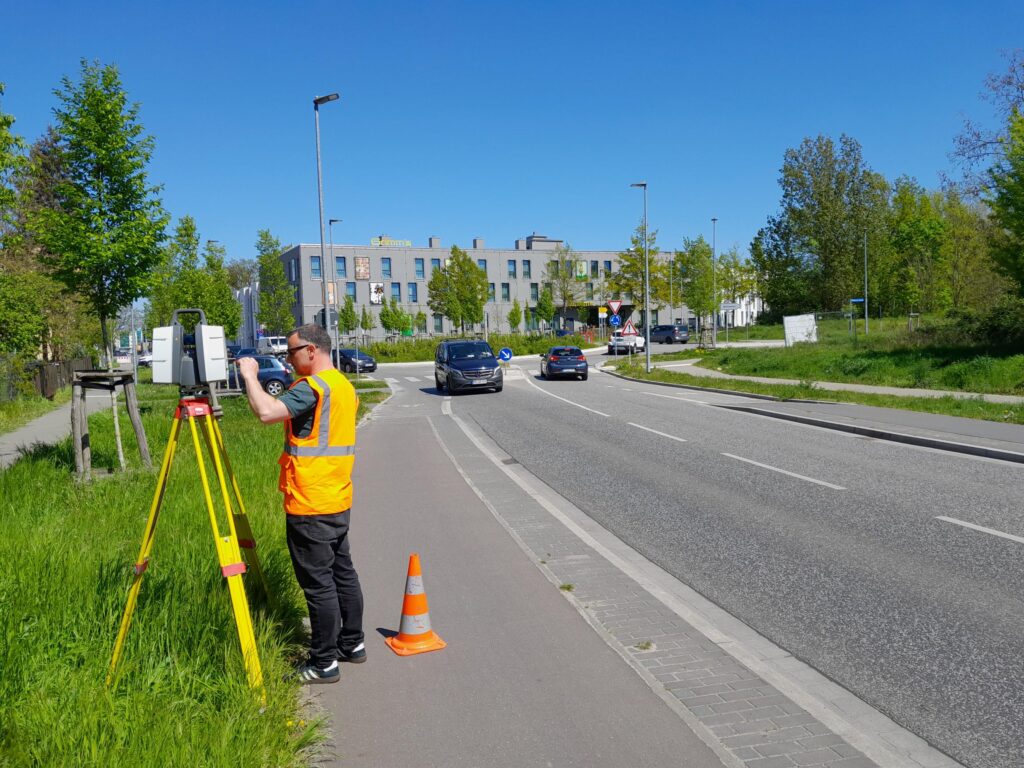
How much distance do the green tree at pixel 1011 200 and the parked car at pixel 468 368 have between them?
15851mm

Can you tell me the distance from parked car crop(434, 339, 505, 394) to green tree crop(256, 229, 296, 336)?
33.5 meters

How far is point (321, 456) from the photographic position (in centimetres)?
414

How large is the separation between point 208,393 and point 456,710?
7.50ft

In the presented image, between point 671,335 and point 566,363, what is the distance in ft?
125

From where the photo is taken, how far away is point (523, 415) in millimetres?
20078

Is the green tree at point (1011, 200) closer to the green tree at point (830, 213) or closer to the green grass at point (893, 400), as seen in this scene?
the green grass at point (893, 400)

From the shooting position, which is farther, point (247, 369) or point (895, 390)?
point (895, 390)

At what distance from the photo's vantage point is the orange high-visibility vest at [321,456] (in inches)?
162

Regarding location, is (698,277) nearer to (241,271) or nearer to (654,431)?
(654,431)

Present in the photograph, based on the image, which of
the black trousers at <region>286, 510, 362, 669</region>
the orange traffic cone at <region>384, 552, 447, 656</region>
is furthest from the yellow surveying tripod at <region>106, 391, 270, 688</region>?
the orange traffic cone at <region>384, 552, 447, 656</region>

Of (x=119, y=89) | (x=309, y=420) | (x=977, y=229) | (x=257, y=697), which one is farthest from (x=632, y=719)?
(x=977, y=229)

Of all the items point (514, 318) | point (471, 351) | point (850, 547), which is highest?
point (514, 318)

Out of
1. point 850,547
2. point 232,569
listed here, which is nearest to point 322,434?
point 232,569

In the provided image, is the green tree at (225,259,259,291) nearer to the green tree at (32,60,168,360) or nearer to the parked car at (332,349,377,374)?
the parked car at (332,349,377,374)
